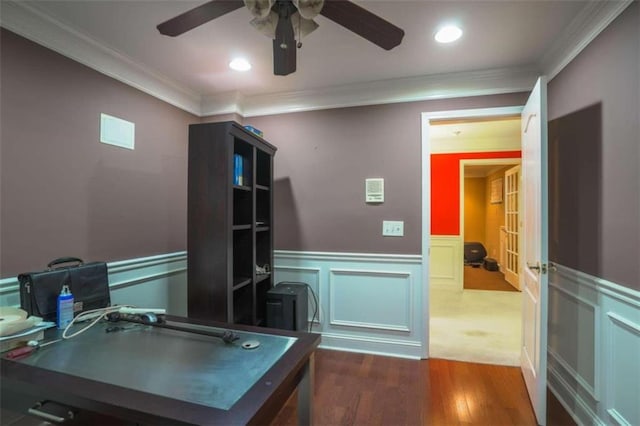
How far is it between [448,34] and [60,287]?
2.70 m

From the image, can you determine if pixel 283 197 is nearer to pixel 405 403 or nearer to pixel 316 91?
pixel 316 91

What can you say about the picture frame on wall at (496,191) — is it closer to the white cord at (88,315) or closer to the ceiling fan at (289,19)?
the ceiling fan at (289,19)

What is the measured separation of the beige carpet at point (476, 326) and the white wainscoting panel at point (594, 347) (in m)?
0.55

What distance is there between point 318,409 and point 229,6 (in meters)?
2.24

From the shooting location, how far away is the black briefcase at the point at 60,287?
143 centimetres

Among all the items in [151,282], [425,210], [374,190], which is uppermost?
[374,190]

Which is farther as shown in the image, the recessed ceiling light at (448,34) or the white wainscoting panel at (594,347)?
the recessed ceiling light at (448,34)

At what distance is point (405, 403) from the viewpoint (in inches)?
75.1

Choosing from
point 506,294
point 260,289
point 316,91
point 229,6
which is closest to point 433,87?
point 316,91

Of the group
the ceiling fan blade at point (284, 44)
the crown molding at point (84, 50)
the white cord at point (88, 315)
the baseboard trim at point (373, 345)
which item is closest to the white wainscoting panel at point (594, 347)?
the baseboard trim at point (373, 345)

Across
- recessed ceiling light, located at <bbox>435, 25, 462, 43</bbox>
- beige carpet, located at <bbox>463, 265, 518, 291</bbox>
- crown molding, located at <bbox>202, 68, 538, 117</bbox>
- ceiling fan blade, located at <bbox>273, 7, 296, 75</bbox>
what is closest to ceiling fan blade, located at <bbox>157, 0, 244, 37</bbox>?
ceiling fan blade, located at <bbox>273, 7, 296, 75</bbox>

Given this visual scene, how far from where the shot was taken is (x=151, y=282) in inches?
95.3

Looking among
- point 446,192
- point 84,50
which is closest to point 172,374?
point 84,50

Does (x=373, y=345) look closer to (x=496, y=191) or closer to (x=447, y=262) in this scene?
(x=447, y=262)
